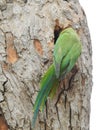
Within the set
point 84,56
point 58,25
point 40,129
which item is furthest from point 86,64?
point 40,129

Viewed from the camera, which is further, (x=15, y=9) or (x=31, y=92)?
(x=15, y=9)

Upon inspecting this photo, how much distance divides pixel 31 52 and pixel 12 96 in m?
0.28

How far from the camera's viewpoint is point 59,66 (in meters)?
2.70

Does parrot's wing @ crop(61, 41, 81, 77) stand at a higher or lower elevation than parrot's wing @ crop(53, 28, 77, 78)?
lower

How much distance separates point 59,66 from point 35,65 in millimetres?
202

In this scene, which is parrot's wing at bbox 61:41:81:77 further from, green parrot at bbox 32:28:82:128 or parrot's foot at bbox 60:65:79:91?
parrot's foot at bbox 60:65:79:91

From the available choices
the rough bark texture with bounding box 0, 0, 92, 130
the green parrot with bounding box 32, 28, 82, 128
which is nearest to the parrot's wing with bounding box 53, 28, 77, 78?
A: the green parrot with bounding box 32, 28, 82, 128

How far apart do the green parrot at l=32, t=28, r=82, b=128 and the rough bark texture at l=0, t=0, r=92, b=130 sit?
2.9 inches

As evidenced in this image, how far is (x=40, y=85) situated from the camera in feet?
9.09

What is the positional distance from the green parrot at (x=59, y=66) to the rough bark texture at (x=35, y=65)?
2.9 inches

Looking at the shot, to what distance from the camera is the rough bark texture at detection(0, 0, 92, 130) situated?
2764 mm

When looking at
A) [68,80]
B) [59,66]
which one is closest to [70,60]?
[59,66]

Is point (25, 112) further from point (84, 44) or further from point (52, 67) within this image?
point (84, 44)

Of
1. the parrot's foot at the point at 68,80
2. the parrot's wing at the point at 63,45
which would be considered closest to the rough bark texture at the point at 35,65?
the parrot's foot at the point at 68,80
